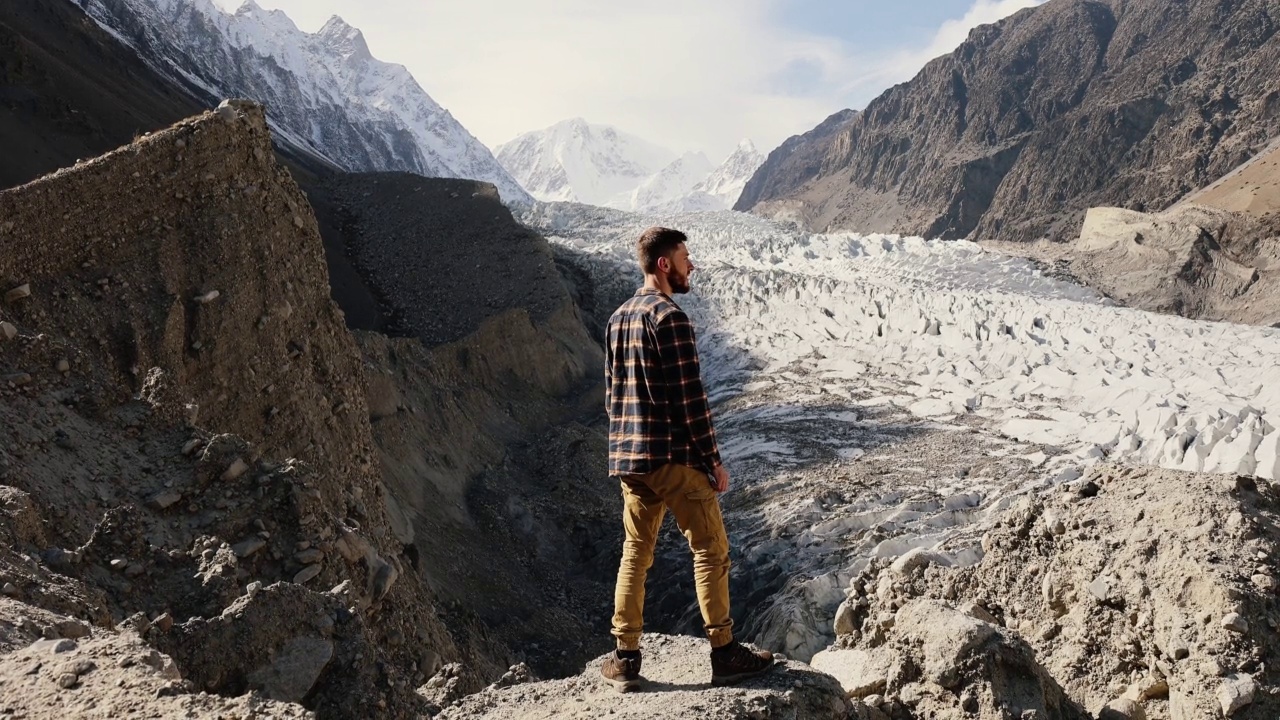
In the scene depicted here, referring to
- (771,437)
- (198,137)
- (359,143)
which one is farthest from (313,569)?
(359,143)

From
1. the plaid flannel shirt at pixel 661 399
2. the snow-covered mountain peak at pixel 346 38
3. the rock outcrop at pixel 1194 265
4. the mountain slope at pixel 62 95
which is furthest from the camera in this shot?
the snow-covered mountain peak at pixel 346 38

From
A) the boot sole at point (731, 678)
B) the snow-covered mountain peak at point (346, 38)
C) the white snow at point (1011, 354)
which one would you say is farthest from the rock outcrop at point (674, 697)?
the snow-covered mountain peak at point (346, 38)

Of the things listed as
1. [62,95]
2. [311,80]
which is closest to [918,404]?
[62,95]

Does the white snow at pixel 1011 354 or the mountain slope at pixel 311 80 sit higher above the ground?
the mountain slope at pixel 311 80

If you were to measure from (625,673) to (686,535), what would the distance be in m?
0.60

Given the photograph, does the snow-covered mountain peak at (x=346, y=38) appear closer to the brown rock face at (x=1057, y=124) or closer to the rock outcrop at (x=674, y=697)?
the brown rock face at (x=1057, y=124)

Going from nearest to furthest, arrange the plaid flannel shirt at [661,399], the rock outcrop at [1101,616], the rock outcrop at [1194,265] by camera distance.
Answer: the plaid flannel shirt at [661,399]
the rock outcrop at [1101,616]
the rock outcrop at [1194,265]

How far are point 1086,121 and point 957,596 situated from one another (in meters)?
78.4

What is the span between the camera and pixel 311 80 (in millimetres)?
90188

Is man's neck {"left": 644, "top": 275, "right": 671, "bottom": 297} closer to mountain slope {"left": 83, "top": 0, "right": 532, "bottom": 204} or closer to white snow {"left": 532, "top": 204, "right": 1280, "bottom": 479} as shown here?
white snow {"left": 532, "top": 204, "right": 1280, "bottom": 479}

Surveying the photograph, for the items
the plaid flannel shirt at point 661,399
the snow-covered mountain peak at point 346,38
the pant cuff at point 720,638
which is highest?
the snow-covered mountain peak at point 346,38

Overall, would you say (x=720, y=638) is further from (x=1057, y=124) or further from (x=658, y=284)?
(x=1057, y=124)

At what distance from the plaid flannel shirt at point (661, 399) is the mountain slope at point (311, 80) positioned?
4871 centimetres

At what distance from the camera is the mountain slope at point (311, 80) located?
59000 millimetres
